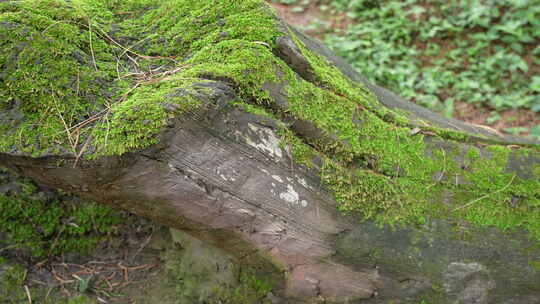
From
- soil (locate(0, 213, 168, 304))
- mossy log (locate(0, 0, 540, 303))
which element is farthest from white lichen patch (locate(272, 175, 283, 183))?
soil (locate(0, 213, 168, 304))

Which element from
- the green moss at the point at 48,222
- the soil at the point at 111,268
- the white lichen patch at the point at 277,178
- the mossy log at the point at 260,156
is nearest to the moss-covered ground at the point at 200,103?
the mossy log at the point at 260,156

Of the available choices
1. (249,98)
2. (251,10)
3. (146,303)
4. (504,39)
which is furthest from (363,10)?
(146,303)

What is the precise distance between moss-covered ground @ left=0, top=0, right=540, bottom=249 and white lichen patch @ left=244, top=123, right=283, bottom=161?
0.09 m

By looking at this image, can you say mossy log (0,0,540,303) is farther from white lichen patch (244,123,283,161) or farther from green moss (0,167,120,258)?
green moss (0,167,120,258)

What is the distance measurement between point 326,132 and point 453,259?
1047mm

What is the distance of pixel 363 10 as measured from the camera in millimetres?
6246

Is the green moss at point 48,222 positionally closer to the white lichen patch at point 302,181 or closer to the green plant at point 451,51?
the white lichen patch at point 302,181

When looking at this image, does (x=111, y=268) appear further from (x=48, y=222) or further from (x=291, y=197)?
(x=291, y=197)

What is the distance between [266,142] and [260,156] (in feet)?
0.27

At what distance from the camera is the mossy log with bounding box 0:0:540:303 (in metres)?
1.98

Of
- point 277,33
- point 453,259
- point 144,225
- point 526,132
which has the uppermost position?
point 277,33

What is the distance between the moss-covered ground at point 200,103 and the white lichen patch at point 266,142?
0.09 m

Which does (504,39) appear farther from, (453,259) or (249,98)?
(249,98)

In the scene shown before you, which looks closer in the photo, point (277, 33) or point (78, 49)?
point (78, 49)
